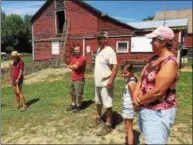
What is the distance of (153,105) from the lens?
3.17 m

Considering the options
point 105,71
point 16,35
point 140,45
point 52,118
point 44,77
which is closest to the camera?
point 105,71

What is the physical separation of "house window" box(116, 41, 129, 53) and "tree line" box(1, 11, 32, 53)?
1224 inches

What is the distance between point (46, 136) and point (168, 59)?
363cm

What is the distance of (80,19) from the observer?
80.1ft

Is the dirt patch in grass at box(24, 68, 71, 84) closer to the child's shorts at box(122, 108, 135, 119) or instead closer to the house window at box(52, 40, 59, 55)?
the house window at box(52, 40, 59, 55)

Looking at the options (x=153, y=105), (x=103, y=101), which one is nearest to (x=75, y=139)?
(x=103, y=101)

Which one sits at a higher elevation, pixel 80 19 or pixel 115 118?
pixel 80 19

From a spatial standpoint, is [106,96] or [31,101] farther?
[31,101]

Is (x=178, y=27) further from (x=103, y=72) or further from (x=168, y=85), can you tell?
(x=168, y=85)

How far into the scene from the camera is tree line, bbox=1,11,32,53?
51.1 meters

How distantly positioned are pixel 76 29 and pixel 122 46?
4797 mm

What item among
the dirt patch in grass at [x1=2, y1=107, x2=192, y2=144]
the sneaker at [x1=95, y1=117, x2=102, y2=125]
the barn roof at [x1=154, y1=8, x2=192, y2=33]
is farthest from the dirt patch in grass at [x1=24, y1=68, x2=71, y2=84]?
the barn roof at [x1=154, y1=8, x2=192, y2=33]

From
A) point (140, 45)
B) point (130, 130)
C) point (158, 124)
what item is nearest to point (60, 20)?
point (140, 45)

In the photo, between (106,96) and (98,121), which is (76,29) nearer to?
(98,121)
